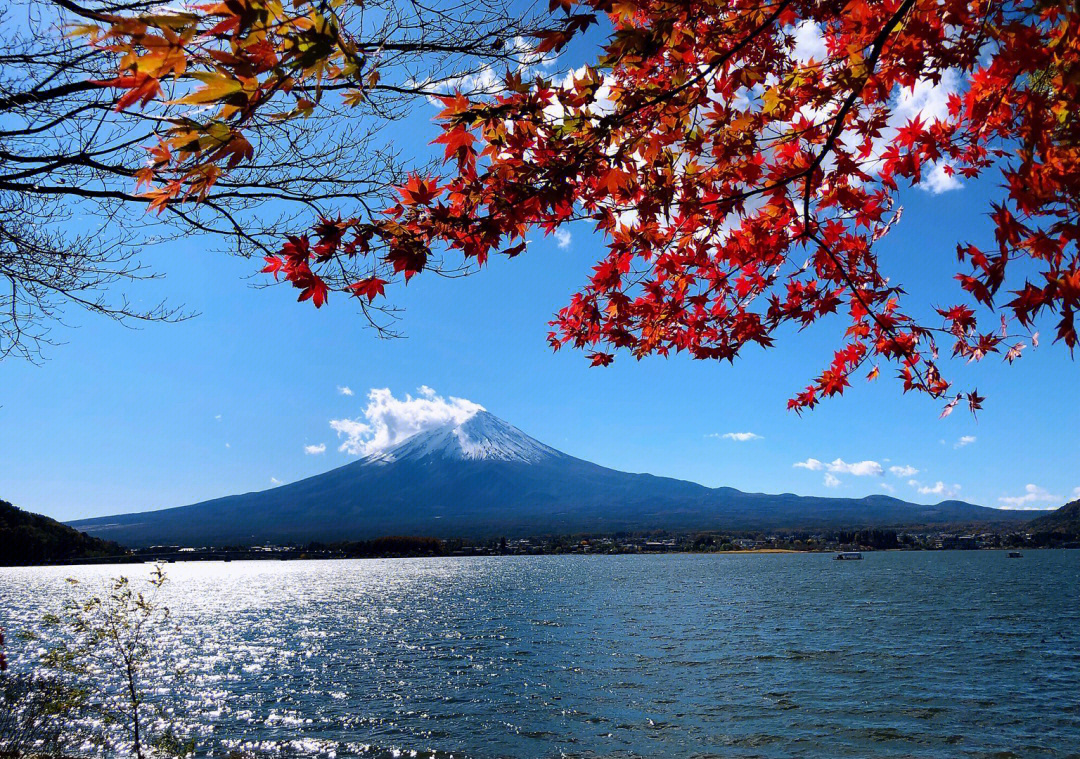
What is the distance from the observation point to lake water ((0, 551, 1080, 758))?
17234 millimetres

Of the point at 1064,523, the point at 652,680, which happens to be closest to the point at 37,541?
the point at 652,680

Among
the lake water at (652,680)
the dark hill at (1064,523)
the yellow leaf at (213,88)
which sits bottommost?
the dark hill at (1064,523)

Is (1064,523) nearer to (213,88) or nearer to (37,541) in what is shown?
(213,88)

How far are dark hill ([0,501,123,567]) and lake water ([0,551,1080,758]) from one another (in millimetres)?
66242

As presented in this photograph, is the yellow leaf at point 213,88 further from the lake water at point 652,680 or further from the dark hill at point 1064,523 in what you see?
the dark hill at point 1064,523

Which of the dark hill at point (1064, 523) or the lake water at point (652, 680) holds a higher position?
the lake water at point (652, 680)

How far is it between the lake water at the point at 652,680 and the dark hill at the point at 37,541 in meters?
66.2

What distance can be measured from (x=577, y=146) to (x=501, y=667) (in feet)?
94.0

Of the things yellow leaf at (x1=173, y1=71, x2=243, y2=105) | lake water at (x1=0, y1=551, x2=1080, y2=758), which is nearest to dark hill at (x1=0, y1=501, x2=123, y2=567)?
lake water at (x1=0, y1=551, x2=1080, y2=758)

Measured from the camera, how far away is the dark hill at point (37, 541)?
103625mm

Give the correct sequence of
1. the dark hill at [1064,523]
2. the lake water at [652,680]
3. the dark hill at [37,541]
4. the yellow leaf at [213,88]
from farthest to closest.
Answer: the dark hill at [1064,523]
the dark hill at [37,541]
the lake water at [652,680]
the yellow leaf at [213,88]

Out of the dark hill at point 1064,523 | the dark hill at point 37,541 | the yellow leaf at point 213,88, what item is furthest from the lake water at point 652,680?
the dark hill at point 1064,523

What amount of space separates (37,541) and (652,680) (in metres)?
126

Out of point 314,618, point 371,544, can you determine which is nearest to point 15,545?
point 371,544
